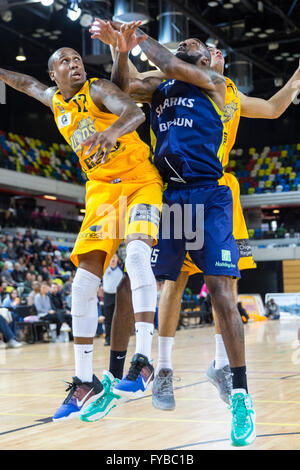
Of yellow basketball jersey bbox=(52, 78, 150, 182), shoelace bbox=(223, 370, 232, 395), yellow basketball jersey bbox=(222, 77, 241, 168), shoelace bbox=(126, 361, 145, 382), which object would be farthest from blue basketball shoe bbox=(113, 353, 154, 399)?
yellow basketball jersey bbox=(222, 77, 241, 168)

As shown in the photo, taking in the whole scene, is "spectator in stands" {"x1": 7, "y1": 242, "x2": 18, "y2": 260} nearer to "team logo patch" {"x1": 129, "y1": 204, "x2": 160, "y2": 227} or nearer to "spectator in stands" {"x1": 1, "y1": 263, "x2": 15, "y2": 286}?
"spectator in stands" {"x1": 1, "y1": 263, "x2": 15, "y2": 286}

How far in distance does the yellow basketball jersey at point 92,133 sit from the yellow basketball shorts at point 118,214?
8 centimetres

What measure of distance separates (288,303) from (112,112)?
19.9m

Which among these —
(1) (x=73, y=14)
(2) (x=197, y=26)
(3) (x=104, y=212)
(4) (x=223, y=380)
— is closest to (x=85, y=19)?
(1) (x=73, y=14)

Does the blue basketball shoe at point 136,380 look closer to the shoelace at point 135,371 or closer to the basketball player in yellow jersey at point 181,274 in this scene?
the shoelace at point 135,371

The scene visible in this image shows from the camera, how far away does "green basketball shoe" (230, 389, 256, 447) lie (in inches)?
127

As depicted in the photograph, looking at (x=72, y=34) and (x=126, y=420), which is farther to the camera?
(x=72, y=34)

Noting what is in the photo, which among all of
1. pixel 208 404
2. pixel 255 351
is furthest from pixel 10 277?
pixel 208 404

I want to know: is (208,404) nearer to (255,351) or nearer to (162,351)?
(162,351)

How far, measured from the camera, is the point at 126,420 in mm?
4496

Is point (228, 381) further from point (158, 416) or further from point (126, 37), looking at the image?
point (126, 37)

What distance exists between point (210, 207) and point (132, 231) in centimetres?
48

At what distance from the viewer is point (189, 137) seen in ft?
12.0

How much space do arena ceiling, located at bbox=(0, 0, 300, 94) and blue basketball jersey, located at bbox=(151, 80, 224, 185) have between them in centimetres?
1193
